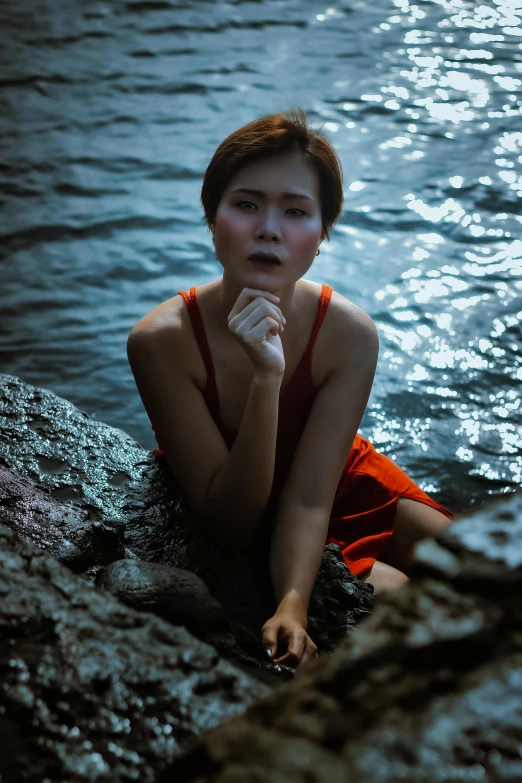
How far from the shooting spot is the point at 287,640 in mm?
2197

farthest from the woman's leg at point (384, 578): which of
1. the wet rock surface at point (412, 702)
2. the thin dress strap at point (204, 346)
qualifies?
the wet rock surface at point (412, 702)

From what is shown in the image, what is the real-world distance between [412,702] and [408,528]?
2.27 metres

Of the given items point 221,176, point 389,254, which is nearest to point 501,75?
point 389,254

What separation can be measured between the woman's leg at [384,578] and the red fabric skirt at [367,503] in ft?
0.13

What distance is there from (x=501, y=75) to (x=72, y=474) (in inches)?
248

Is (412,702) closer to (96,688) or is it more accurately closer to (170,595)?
(96,688)

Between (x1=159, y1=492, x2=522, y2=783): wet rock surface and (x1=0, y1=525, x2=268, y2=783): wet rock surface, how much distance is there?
16 cm

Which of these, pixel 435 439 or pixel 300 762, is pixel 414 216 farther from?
pixel 300 762

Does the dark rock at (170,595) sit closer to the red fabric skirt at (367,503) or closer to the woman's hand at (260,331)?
the woman's hand at (260,331)

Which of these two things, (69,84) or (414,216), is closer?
(414,216)

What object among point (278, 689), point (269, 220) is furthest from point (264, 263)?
point (278, 689)

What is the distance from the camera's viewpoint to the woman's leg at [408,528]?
311cm

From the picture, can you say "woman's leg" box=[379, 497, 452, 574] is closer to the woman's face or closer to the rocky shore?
the woman's face

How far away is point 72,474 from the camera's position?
3104mm
